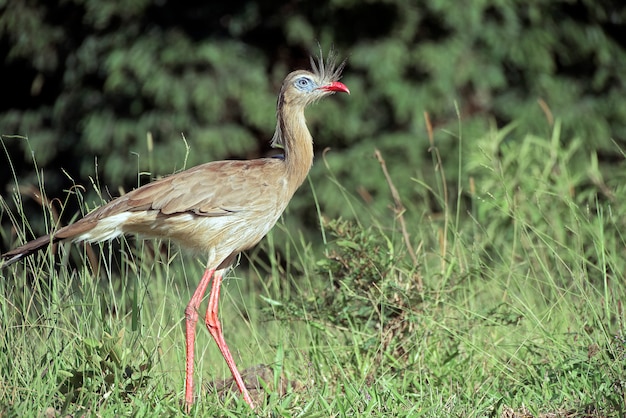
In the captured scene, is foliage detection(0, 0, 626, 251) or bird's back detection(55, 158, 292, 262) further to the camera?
foliage detection(0, 0, 626, 251)

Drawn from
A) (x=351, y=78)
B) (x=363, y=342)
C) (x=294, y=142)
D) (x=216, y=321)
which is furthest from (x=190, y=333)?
(x=351, y=78)

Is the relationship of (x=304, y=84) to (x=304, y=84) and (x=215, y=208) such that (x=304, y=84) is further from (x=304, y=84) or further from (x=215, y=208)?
(x=215, y=208)

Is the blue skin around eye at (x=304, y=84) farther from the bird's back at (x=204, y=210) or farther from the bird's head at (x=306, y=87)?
the bird's back at (x=204, y=210)

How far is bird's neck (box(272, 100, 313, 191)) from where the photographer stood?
454 centimetres

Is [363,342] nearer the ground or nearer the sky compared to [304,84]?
→ nearer the ground

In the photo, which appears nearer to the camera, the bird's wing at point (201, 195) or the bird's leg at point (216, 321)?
the bird's wing at point (201, 195)

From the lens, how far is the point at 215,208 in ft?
14.1

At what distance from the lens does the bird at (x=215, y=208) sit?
4184 millimetres

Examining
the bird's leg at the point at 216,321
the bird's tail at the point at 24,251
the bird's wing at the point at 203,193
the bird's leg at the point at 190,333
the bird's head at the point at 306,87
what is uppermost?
the bird's head at the point at 306,87

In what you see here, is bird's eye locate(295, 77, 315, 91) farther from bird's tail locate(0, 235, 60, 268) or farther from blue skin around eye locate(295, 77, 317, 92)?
bird's tail locate(0, 235, 60, 268)

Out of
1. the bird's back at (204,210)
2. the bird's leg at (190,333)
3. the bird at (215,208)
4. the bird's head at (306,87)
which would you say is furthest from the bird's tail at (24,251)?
the bird's head at (306,87)

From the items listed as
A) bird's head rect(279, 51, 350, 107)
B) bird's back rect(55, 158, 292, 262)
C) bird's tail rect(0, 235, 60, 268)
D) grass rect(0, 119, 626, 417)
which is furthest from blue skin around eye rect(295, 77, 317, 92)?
bird's tail rect(0, 235, 60, 268)

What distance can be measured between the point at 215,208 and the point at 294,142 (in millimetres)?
544

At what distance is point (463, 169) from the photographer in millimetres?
7215
